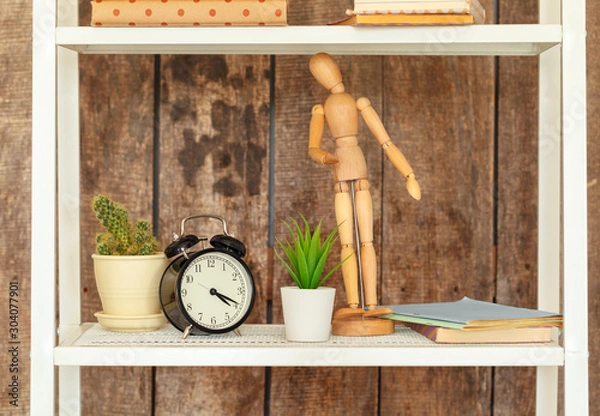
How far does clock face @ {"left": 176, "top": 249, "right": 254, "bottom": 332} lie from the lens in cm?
112

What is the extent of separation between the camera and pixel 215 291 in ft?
3.70

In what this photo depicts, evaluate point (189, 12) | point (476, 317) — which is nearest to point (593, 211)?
point (476, 317)

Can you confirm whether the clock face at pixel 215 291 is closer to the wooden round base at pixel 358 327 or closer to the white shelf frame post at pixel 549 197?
the wooden round base at pixel 358 327

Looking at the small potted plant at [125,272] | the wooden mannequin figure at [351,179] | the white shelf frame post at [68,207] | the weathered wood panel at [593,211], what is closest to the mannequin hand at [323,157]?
the wooden mannequin figure at [351,179]

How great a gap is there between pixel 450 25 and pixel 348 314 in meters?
0.44

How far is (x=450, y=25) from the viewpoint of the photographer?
109 cm

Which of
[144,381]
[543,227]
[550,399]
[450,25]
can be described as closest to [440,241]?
[543,227]

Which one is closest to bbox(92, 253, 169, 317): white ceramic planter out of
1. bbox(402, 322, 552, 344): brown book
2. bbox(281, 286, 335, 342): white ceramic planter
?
bbox(281, 286, 335, 342): white ceramic planter

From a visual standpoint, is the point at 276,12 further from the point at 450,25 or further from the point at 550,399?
the point at 550,399

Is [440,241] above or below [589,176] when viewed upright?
below

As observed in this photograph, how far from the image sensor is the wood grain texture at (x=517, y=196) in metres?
1.40

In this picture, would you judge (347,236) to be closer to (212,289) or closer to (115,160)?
(212,289)

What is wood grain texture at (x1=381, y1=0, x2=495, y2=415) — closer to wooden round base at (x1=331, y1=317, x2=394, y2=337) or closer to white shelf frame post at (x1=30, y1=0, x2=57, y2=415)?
wooden round base at (x1=331, y1=317, x2=394, y2=337)

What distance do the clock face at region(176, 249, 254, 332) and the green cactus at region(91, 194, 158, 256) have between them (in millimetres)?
86
